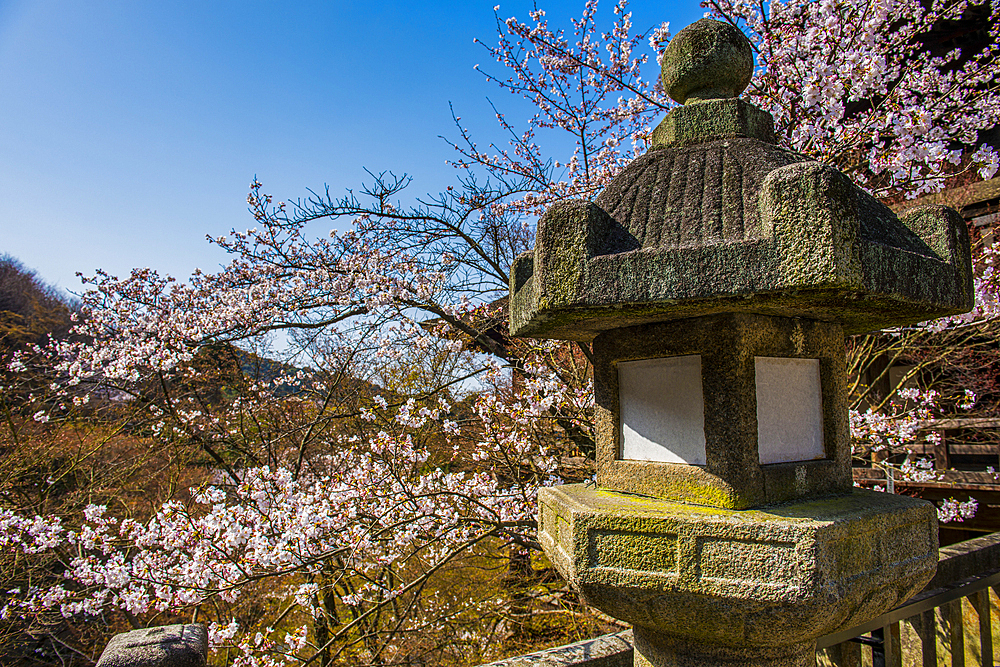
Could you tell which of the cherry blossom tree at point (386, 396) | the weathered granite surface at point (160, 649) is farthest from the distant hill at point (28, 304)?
the weathered granite surface at point (160, 649)

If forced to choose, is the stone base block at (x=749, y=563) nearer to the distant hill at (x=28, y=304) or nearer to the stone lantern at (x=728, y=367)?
the stone lantern at (x=728, y=367)

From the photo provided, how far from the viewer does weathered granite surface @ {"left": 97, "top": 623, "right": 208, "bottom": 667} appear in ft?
6.49

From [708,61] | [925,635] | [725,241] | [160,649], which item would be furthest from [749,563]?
[160,649]

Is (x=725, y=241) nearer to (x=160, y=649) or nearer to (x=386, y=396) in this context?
(x=160, y=649)

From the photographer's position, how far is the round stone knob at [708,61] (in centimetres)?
175

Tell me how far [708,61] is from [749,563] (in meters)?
1.59

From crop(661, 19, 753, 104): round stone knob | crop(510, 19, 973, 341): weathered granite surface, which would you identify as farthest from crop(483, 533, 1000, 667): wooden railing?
crop(661, 19, 753, 104): round stone knob

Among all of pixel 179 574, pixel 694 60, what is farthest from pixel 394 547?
pixel 694 60

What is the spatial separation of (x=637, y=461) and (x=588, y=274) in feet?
2.28

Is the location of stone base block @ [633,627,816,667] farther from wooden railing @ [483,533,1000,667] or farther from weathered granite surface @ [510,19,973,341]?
weathered granite surface @ [510,19,973,341]

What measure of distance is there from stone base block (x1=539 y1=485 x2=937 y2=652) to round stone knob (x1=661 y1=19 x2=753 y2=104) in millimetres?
1404

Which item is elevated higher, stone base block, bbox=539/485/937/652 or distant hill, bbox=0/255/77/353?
distant hill, bbox=0/255/77/353

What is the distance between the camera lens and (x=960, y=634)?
2.49m

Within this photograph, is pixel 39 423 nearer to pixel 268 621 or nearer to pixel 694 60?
pixel 268 621
